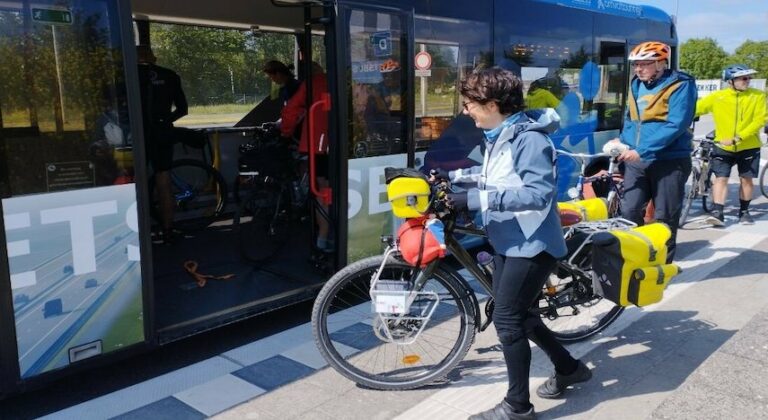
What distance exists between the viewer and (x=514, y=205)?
277cm

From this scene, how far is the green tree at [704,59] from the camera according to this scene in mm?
94188

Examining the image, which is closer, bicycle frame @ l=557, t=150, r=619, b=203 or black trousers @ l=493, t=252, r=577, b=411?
black trousers @ l=493, t=252, r=577, b=411

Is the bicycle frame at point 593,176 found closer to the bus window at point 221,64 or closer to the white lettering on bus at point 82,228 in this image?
the white lettering on bus at point 82,228

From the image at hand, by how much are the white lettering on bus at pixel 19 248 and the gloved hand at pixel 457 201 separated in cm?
203

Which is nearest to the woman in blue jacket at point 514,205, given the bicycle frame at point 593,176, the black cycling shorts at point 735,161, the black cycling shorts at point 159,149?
the bicycle frame at point 593,176

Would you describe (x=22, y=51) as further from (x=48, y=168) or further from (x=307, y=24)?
(x=307, y=24)

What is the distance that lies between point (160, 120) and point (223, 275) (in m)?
1.88

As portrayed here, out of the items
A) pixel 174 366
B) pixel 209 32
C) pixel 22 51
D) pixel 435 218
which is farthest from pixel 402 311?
pixel 209 32

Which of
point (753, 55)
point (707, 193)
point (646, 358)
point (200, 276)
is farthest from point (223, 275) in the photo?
point (753, 55)

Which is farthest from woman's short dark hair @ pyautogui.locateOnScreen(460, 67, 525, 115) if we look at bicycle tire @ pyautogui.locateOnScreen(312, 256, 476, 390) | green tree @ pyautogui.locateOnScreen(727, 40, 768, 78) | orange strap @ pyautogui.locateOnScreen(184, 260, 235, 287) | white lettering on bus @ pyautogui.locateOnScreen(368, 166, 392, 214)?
green tree @ pyautogui.locateOnScreen(727, 40, 768, 78)

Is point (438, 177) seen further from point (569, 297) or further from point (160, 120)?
point (160, 120)

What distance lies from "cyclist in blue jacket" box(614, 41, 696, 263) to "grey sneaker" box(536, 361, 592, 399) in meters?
1.95

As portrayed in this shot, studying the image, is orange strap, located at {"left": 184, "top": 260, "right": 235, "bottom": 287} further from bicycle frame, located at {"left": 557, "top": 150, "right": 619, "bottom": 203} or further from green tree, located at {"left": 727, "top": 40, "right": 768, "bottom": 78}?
green tree, located at {"left": 727, "top": 40, "right": 768, "bottom": 78}

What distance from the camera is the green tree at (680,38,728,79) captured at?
94.2 meters
